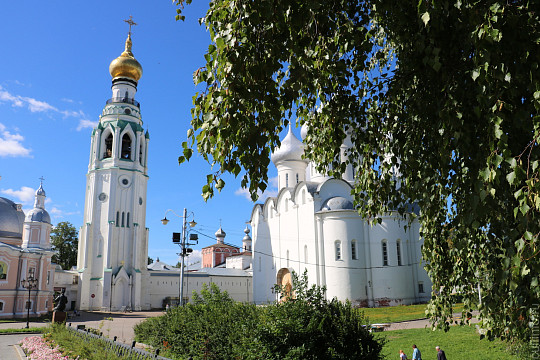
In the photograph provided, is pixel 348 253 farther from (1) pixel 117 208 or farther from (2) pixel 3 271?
(2) pixel 3 271

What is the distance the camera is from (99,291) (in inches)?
1512

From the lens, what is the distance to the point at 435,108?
3902 mm

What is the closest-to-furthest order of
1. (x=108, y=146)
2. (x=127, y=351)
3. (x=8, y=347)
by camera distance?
(x=127, y=351) → (x=8, y=347) → (x=108, y=146)

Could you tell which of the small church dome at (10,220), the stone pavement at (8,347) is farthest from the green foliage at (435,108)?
the small church dome at (10,220)

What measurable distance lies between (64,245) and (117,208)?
15851 mm

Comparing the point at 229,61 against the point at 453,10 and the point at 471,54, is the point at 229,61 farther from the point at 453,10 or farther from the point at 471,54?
the point at 471,54

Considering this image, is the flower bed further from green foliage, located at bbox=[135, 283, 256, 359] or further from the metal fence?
green foliage, located at bbox=[135, 283, 256, 359]

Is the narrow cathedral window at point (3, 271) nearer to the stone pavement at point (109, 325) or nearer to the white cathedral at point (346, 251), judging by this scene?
the stone pavement at point (109, 325)

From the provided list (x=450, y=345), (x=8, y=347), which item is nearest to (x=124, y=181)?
(x=8, y=347)

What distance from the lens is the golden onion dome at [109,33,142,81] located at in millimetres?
44500

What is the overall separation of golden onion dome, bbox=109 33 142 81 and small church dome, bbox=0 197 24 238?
643 inches

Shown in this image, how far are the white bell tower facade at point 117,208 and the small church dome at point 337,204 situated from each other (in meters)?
19.1

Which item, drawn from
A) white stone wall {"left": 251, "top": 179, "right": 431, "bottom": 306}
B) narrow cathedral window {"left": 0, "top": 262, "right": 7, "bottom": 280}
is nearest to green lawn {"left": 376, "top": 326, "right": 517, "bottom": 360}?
white stone wall {"left": 251, "top": 179, "right": 431, "bottom": 306}

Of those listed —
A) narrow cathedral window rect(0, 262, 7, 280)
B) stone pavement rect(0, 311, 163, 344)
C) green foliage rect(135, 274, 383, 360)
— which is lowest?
stone pavement rect(0, 311, 163, 344)
